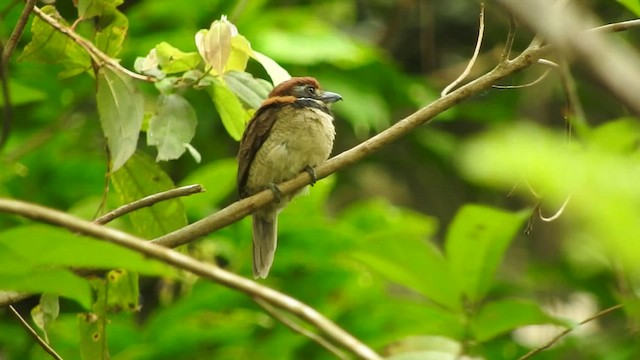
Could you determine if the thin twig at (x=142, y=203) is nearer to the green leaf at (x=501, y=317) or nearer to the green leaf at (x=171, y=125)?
the green leaf at (x=171, y=125)

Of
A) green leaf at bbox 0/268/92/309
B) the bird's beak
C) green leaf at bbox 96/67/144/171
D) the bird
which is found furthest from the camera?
the bird's beak

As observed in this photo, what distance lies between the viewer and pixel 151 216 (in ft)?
7.50

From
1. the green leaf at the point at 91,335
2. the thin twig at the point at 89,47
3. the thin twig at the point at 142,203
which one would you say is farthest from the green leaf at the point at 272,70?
the green leaf at the point at 91,335

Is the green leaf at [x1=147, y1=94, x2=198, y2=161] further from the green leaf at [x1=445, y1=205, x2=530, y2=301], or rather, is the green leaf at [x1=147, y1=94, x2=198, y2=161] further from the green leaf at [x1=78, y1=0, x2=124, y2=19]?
the green leaf at [x1=445, y1=205, x2=530, y2=301]

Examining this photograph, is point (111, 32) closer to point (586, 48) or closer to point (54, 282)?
point (54, 282)

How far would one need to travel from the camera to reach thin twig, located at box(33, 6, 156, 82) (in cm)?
→ 209

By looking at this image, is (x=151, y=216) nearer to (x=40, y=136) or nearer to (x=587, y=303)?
(x=40, y=136)

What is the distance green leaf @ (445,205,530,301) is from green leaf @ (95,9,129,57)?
3.09ft

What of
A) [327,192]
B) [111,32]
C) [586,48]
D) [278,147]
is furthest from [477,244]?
[586,48]

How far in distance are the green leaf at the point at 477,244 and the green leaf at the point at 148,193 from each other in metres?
0.70

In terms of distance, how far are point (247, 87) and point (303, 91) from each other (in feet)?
3.42

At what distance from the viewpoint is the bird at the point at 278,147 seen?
10.4ft

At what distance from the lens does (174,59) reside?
2.24 m

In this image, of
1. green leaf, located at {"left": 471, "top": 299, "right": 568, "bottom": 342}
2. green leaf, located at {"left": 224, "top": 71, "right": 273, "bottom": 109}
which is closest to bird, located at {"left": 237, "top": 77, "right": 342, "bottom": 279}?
green leaf, located at {"left": 224, "top": 71, "right": 273, "bottom": 109}
